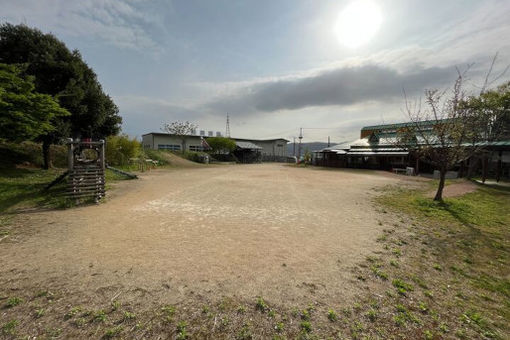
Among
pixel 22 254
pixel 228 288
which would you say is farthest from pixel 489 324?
pixel 22 254

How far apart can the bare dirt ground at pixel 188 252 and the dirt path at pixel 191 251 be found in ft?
0.06

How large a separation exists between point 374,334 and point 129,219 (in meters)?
6.55

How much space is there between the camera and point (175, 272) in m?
3.71

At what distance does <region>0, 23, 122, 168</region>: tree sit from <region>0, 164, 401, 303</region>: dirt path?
1015cm

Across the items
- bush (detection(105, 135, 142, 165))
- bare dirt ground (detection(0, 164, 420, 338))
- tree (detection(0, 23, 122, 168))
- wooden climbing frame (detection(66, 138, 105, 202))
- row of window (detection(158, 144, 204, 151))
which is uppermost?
tree (detection(0, 23, 122, 168))

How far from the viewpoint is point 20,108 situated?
8.76m

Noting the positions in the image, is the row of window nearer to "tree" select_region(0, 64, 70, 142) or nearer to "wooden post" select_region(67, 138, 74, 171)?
"tree" select_region(0, 64, 70, 142)

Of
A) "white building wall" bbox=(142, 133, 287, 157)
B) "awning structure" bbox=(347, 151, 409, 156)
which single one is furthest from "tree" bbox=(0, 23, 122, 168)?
"awning structure" bbox=(347, 151, 409, 156)

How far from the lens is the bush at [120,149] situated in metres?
22.6

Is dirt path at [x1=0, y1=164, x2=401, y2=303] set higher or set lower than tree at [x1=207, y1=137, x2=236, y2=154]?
lower

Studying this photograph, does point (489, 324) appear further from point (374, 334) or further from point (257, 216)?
point (257, 216)

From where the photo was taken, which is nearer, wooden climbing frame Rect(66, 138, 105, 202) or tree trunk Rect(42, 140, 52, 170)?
wooden climbing frame Rect(66, 138, 105, 202)

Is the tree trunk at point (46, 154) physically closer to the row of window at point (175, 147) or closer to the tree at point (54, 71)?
the tree at point (54, 71)

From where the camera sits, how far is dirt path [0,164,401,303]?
3.34m
